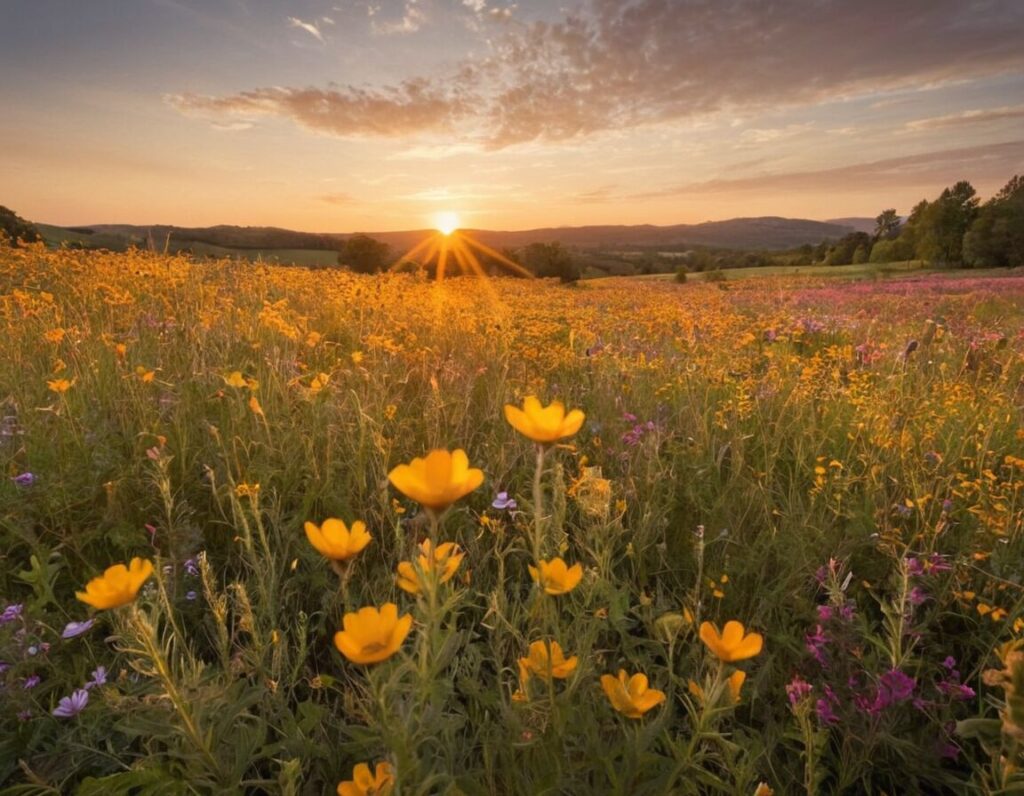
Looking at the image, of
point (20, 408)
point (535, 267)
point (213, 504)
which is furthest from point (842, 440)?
point (535, 267)

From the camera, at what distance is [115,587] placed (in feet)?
2.84

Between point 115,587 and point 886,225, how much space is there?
71.1 metres

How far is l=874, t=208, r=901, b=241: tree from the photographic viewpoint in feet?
181

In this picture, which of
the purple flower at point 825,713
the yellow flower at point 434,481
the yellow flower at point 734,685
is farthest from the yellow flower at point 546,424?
the purple flower at point 825,713

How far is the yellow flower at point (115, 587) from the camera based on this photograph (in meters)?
0.84

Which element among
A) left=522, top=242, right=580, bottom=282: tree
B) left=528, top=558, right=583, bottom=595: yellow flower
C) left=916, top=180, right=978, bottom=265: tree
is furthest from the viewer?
left=916, top=180, right=978, bottom=265: tree

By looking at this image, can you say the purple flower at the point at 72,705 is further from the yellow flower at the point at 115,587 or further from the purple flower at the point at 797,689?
the purple flower at the point at 797,689

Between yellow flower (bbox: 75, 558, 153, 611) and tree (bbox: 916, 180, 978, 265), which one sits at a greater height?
tree (bbox: 916, 180, 978, 265)

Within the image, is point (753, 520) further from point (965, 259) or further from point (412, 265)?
point (965, 259)

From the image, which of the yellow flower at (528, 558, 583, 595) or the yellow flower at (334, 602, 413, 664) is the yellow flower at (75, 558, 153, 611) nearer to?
the yellow flower at (334, 602, 413, 664)

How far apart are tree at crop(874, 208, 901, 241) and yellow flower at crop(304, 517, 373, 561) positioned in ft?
207

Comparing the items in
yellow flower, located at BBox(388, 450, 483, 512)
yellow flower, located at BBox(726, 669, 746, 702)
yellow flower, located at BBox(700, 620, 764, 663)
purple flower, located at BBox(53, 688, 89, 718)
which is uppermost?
yellow flower, located at BBox(388, 450, 483, 512)

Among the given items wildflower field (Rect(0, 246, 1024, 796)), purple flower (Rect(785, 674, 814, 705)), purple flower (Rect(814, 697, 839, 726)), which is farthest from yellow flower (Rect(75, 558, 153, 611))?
purple flower (Rect(814, 697, 839, 726))

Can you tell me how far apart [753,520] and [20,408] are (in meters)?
3.33
